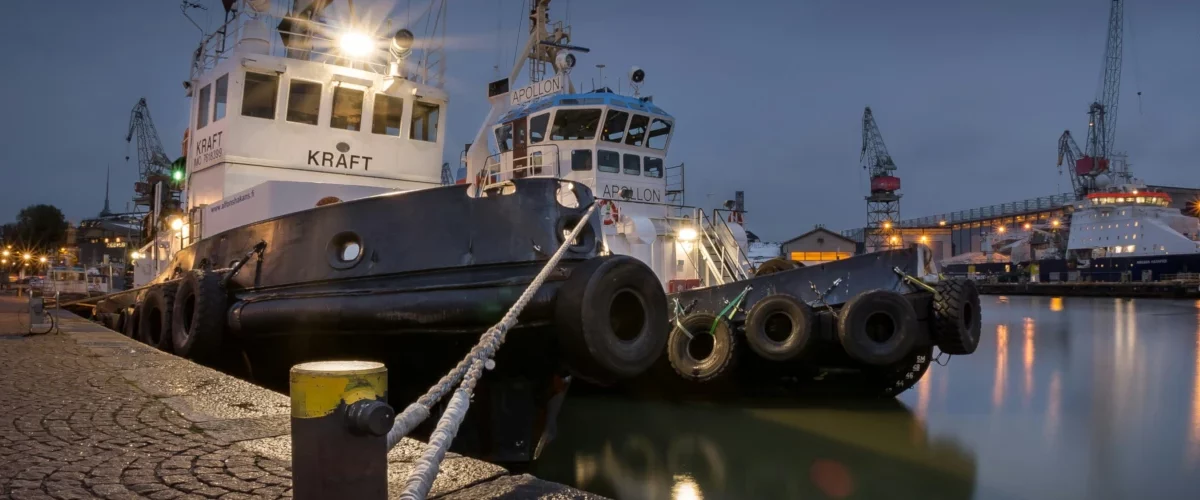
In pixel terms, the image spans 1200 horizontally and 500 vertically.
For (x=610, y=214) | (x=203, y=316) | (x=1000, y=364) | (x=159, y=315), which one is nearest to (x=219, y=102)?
(x=159, y=315)

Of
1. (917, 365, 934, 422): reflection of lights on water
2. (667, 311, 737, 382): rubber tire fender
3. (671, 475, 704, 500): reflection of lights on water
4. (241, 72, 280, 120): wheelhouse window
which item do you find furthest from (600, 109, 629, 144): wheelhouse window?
A: (671, 475, 704, 500): reflection of lights on water

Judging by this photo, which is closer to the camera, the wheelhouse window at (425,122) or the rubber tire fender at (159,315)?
the rubber tire fender at (159,315)

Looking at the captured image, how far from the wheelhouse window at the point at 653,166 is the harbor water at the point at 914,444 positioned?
5655mm

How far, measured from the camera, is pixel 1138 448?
824 cm

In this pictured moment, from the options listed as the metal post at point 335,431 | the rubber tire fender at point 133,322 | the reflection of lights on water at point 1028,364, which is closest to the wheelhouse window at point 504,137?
the rubber tire fender at point 133,322

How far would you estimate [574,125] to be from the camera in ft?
45.6

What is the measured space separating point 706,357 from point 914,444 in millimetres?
2891

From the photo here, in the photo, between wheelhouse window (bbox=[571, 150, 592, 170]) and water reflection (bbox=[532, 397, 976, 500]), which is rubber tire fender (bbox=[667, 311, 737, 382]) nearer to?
water reflection (bbox=[532, 397, 976, 500])

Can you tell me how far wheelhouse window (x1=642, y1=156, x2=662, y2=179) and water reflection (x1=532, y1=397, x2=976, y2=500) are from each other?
5860mm

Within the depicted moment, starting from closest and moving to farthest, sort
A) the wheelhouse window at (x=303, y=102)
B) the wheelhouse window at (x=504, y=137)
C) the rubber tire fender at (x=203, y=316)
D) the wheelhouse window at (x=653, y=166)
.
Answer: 1. the rubber tire fender at (x=203, y=316)
2. the wheelhouse window at (x=303, y=102)
3. the wheelhouse window at (x=653, y=166)
4. the wheelhouse window at (x=504, y=137)

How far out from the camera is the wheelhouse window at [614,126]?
44.8 ft

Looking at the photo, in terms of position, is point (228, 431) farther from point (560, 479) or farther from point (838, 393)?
point (838, 393)

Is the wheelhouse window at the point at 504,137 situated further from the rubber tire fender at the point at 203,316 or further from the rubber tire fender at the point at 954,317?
the rubber tire fender at the point at 203,316

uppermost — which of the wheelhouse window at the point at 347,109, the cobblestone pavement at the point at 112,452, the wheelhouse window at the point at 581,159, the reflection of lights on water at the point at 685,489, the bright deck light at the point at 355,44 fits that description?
the bright deck light at the point at 355,44
